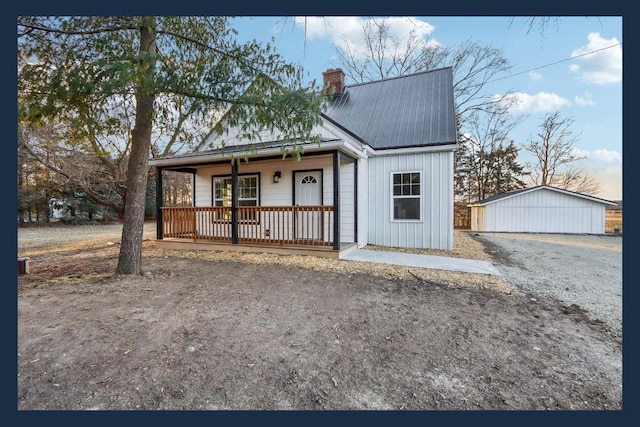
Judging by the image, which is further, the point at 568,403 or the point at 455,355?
the point at 455,355

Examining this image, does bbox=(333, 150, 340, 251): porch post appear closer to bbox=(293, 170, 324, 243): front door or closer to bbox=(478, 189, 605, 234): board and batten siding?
bbox=(293, 170, 324, 243): front door

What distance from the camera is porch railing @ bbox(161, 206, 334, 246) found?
6711 mm

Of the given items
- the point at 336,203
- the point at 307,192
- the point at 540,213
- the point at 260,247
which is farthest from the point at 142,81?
the point at 540,213

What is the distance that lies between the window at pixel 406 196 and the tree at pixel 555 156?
27.9 ft

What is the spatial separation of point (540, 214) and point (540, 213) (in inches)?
1.9

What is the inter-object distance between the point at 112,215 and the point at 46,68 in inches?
632

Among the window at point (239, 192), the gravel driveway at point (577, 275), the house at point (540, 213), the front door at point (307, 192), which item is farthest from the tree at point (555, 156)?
the window at point (239, 192)

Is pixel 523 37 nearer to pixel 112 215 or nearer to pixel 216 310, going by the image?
pixel 216 310

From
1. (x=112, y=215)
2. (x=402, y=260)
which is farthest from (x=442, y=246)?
(x=112, y=215)

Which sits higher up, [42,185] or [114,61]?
[114,61]

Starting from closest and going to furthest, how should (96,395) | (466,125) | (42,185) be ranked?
1. (96,395)
2. (42,185)
3. (466,125)

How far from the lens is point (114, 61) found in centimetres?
281

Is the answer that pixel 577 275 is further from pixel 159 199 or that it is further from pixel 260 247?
pixel 159 199

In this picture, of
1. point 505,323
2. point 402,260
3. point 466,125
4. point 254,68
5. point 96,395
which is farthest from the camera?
point 466,125
